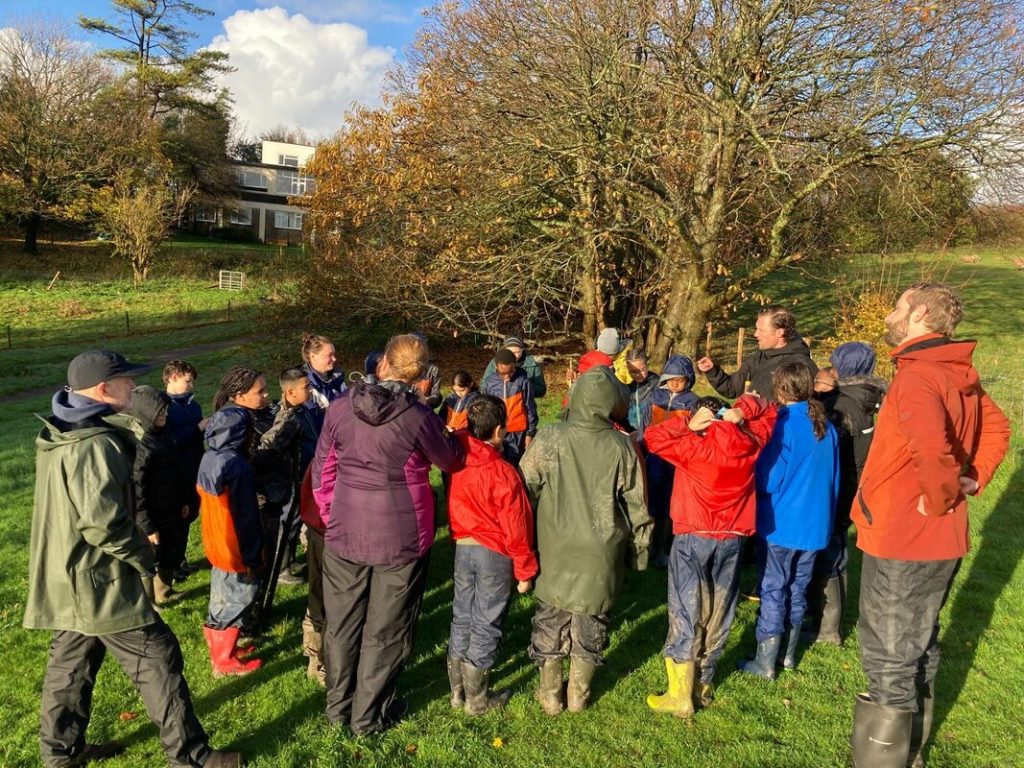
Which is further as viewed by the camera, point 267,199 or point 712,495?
point 267,199

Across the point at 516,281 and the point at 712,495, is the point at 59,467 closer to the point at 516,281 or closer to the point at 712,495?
the point at 712,495

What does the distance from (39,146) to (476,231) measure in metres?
31.7

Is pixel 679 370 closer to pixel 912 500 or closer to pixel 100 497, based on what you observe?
pixel 912 500

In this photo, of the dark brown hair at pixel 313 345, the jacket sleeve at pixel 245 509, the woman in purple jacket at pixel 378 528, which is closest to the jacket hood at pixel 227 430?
the jacket sleeve at pixel 245 509

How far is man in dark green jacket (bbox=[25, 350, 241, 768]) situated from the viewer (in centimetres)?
316

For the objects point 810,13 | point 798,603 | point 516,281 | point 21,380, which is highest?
point 810,13

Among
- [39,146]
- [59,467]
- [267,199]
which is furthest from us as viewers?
[267,199]

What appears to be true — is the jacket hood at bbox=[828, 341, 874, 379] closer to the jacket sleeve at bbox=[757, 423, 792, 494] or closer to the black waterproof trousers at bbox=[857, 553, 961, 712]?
the jacket sleeve at bbox=[757, 423, 792, 494]

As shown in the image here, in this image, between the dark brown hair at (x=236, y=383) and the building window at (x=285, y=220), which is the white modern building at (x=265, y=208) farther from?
the dark brown hair at (x=236, y=383)

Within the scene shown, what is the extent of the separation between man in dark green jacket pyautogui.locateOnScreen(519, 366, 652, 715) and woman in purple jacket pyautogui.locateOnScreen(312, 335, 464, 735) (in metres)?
0.57

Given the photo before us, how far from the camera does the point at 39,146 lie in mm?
34562

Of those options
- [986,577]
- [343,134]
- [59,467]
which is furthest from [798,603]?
[343,134]

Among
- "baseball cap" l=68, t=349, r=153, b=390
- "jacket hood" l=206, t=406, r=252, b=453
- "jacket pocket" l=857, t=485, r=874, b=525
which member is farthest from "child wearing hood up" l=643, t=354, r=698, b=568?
"baseball cap" l=68, t=349, r=153, b=390

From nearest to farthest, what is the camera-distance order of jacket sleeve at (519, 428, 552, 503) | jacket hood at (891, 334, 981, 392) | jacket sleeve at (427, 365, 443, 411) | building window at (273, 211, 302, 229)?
jacket hood at (891, 334, 981, 392)
jacket sleeve at (519, 428, 552, 503)
jacket sleeve at (427, 365, 443, 411)
building window at (273, 211, 302, 229)
